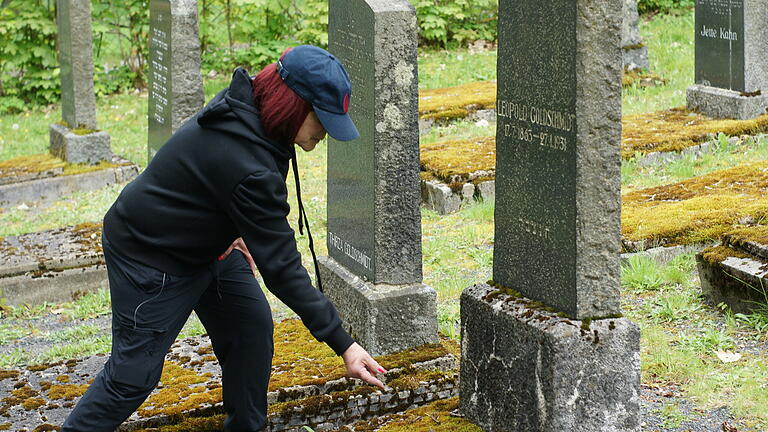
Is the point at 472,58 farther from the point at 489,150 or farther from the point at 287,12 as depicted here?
the point at 489,150

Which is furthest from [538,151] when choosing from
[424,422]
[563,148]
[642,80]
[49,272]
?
[642,80]

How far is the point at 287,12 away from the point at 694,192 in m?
10.1

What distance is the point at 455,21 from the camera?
17188 mm

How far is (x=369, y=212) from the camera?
495cm

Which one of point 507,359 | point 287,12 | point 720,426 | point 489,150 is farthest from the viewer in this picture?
point 287,12

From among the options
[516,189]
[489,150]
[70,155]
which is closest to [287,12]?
[70,155]

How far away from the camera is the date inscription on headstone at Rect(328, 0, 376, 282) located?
15.9 ft

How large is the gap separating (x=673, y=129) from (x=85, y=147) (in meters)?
6.08

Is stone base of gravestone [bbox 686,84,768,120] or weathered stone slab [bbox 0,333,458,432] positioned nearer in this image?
weathered stone slab [bbox 0,333,458,432]

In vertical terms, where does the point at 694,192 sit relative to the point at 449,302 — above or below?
above

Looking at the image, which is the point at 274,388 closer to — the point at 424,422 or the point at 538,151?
the point at 424,422

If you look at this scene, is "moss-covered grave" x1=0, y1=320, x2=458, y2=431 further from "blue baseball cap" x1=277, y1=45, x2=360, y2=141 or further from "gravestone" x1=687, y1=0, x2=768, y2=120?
"gravestone" x1=687, y1=0, x2=768, y2=120

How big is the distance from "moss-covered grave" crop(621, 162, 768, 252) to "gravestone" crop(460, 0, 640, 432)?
2219 millimetres

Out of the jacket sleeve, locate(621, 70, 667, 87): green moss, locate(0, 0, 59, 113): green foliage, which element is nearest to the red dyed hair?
the jacket sleeve
